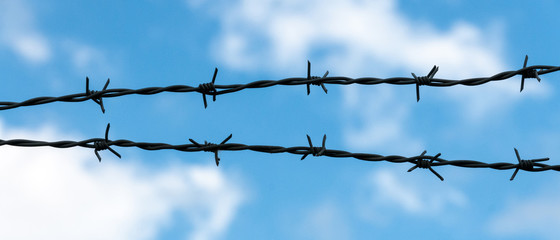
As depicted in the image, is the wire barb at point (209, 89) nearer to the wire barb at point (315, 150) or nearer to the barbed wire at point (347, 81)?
the barbed wire at point (347, 81)

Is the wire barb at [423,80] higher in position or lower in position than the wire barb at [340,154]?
higher

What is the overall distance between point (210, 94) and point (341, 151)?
2.55ft

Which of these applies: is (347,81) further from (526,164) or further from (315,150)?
(526,164)

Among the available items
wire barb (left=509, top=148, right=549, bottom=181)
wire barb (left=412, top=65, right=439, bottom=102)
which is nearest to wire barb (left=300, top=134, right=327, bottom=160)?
wire barb (left=412, top=65, right=439, bottom=102)

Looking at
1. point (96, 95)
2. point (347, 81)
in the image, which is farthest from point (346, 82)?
point (96, 95)

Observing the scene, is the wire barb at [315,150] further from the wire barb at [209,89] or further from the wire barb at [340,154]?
the wire barb at [209,89]

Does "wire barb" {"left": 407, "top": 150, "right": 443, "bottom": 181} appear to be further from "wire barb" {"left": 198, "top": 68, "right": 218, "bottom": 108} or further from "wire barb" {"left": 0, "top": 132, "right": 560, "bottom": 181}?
"wire barb" {"left": 198, "top": 68, "right": 218, "bottom": 108}

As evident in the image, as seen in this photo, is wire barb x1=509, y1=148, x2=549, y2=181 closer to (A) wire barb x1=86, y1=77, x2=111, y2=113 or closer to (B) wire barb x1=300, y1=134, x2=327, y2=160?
(B) wire barb x1=300, y1=134, x2=327, y2=160

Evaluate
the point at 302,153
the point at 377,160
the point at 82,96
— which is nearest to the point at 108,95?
the point at 82,96

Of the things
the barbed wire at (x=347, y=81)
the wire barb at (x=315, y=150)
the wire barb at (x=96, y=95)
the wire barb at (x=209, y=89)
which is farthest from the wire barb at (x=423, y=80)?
the wire barb at (x=96, y=95)

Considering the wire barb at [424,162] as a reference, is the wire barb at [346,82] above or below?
above

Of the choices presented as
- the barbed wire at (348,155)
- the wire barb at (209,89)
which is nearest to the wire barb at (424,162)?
the barbed wire at (348,155)

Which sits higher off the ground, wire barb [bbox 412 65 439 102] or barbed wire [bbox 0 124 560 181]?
wire barb [bbox 412 65 439 102]

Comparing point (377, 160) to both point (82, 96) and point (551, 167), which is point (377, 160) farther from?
point (82, 96)
